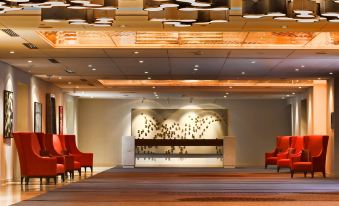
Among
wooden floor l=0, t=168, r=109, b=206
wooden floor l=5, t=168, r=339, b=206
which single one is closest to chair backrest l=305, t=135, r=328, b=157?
wooden floor l=5, t=168, r=339, b=206

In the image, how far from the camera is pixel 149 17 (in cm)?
980

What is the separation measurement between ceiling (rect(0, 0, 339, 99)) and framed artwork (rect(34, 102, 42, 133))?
0.86 metres

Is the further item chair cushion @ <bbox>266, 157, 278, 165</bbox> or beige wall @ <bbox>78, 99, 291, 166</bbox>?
beige wall @ <bbox>78, 99, 291, 166</bbox>

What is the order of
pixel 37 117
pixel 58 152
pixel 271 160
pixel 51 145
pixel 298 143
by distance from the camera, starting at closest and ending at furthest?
pixel 51 145, pixel 58 152, pixel 37 117, pixel 298 143, pixel 271 160

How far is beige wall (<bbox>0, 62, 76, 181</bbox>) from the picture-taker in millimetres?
16516

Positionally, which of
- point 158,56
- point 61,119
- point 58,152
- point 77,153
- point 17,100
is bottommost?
point 77,153

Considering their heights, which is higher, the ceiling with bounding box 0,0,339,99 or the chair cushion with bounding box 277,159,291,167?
the ceiling with bounding box 0,0,339,99

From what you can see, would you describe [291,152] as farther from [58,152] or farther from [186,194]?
[186,194]

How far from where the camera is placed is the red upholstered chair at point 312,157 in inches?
728

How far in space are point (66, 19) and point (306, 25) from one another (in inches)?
154

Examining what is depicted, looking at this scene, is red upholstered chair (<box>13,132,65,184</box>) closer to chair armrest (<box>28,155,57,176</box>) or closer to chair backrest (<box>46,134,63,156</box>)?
chair armrest (<box>28,155,57,176</box>)

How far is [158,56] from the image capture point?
1562 centimetres

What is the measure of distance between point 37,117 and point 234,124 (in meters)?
11.3

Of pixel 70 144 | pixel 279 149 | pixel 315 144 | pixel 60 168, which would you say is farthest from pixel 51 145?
pixel 279 149
